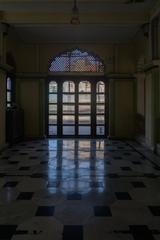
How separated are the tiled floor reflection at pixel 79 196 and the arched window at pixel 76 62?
426cm

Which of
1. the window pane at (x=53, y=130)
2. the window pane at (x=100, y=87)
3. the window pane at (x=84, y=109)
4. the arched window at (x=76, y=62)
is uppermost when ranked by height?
the arched window at (x=76, y=62)

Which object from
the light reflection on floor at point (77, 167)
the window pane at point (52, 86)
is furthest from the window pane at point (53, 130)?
the light reflection on floor at point (77, 167)

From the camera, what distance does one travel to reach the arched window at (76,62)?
10977 millimetres

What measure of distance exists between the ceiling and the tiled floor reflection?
3262 mm

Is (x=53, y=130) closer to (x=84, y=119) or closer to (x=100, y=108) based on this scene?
(x=84, y=119)

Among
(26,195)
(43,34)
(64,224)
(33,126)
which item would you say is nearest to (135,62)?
(43,34)

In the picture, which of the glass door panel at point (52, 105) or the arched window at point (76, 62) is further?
the glass door panel at point (52, 105)

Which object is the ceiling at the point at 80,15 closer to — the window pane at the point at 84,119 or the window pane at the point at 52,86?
the window pane at the point at 52,86

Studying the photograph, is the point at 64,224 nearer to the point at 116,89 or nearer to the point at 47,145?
the point at 47,145

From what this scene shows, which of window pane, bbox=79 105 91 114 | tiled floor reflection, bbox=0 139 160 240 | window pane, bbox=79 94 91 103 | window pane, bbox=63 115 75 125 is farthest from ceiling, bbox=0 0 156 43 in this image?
tiled floor reflection, bbox=0 139 160 240

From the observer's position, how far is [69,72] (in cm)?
1095

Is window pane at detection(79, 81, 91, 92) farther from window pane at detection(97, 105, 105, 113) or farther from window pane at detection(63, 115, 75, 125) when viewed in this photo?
window pane at detection(63, 115, 75, 125)

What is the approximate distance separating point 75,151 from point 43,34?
13.0 feet

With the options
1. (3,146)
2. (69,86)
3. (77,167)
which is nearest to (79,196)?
(77,167)
